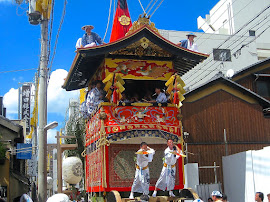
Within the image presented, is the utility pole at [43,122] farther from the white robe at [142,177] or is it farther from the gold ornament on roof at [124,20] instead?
the white robe at [142,177]

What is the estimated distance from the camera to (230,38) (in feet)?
108

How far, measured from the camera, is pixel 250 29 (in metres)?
33.5

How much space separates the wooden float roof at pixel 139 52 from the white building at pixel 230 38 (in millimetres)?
16168

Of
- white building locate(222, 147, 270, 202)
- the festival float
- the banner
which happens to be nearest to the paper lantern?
the festival float

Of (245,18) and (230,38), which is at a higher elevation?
(245,18)

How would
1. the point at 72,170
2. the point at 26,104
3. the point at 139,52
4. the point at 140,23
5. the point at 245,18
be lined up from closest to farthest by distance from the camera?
the point at 140,23
the point at 139,52
the point at 72,170
the point at 26,104
the point at 245,18

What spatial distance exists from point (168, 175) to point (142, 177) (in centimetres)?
80

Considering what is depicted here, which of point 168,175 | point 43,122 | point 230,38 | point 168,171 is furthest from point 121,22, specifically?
point 230,38

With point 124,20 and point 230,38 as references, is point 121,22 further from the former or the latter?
point 230,38

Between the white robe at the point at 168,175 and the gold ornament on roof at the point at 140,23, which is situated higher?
the gold ornament on roof at the point at 140,23

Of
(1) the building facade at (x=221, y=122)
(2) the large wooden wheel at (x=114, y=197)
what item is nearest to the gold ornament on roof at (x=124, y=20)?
(1) the building facade at (x=221, y=122)

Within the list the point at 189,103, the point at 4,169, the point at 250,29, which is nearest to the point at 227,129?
the point at 189,103

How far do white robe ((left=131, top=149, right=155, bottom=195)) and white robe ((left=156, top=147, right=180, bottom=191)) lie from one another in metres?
0.42

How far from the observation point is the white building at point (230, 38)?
3122cm
